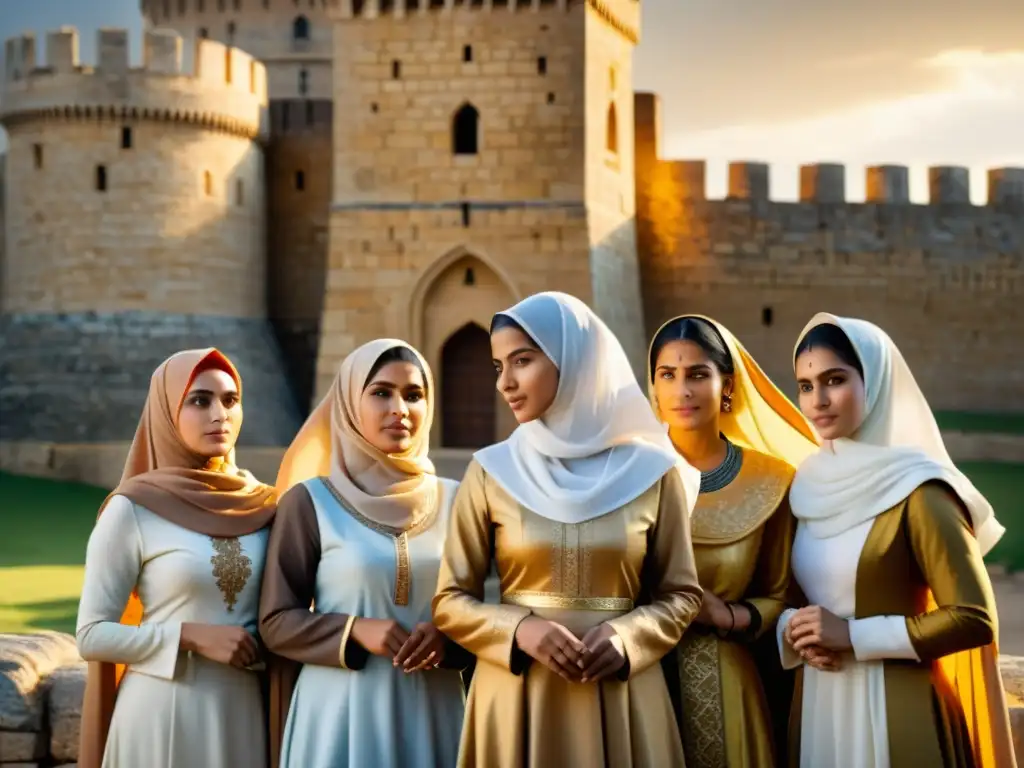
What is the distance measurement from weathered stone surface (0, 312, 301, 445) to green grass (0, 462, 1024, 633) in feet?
9.15

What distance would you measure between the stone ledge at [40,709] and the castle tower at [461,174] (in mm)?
13205

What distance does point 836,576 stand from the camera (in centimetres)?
389

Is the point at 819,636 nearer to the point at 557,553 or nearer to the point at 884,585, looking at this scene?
the point at 884,585

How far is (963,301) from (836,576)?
18153 mm

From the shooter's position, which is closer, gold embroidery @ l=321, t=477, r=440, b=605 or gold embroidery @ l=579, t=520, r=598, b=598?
gold embroidery @ l=579, t=520, r=598, b=598

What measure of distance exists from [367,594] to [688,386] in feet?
3.32

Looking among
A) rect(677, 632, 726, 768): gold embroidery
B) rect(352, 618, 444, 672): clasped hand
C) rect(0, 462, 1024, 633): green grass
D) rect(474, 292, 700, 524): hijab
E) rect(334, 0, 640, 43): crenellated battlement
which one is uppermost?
rect(334, 0, 640, 43): crenellated battlement

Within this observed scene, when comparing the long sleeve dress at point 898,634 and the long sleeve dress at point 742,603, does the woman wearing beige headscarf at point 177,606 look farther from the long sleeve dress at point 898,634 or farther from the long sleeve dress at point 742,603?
the long sleeve dress at point 898,634

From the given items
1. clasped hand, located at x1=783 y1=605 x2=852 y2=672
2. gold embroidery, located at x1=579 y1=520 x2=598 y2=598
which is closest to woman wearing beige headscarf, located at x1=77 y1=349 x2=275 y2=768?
gold embroidery, located at x1=579 y1=520 x2=598 y2=598

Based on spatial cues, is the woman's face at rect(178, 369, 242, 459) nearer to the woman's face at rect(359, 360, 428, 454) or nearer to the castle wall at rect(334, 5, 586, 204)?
the woman's face at rect(359, 360, 428, 454)

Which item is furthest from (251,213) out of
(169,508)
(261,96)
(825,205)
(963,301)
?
(169,508)

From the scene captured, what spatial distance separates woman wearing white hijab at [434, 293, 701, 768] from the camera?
3.59 m

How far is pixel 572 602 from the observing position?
3.64 metres

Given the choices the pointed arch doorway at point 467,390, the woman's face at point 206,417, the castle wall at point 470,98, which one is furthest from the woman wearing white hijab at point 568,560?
the pointed arch doorway at point 467,390
